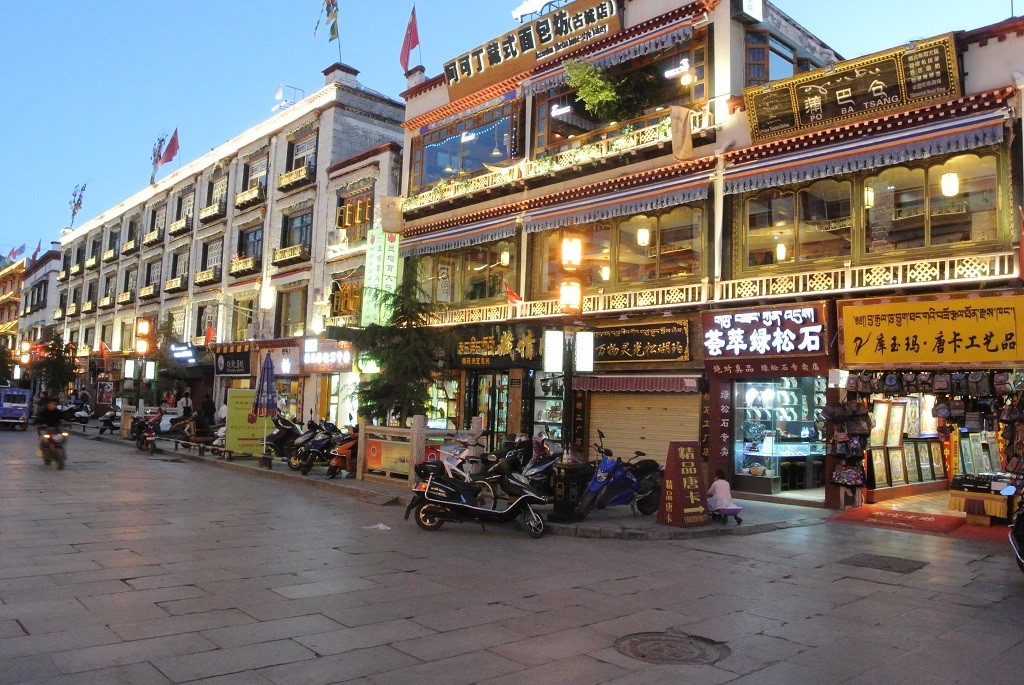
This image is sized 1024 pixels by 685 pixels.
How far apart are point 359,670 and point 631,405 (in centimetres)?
1381

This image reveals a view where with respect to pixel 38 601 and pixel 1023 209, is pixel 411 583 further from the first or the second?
pixel 1023 209

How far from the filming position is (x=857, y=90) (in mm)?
14344

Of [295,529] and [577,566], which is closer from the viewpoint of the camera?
[577,566]

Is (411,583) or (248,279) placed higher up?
(248,279)

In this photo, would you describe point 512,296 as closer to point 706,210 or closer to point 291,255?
point 706,210

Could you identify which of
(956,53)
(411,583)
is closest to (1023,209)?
(956,53)

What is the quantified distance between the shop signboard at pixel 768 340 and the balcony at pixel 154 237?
3615cm

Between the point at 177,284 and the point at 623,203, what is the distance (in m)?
29.3

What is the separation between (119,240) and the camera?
164 ft

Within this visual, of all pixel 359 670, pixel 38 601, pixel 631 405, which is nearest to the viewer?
pixel 359 670

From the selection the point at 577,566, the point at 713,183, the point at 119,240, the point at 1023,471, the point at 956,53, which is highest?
the point at 119,240

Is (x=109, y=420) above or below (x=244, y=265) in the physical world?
below

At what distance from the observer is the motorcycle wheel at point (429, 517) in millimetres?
11398

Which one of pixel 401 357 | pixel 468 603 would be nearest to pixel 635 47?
pixel 401 357
